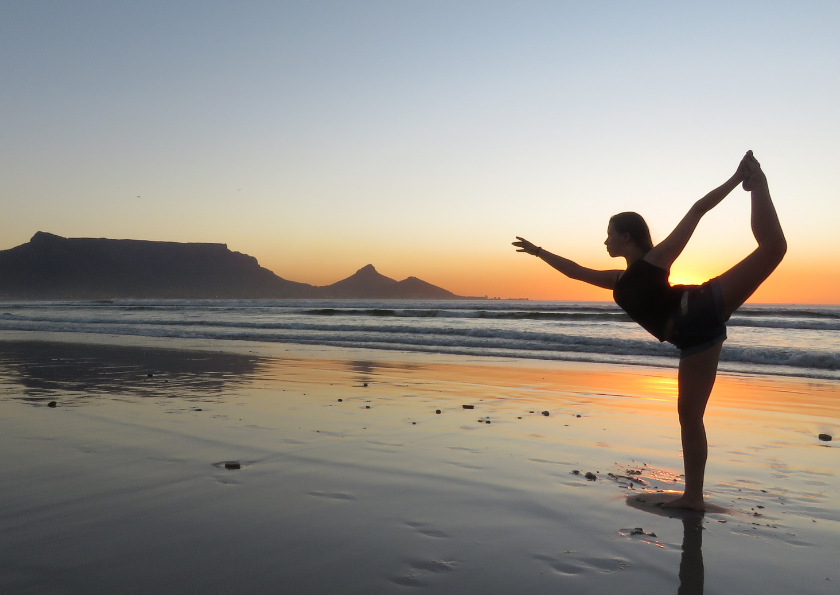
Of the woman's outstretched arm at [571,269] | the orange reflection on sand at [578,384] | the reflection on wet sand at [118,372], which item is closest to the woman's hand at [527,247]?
the woman's outstretched arm at [571,269]

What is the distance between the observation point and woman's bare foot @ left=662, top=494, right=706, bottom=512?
345cm

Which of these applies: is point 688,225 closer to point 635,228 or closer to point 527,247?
point 635,228

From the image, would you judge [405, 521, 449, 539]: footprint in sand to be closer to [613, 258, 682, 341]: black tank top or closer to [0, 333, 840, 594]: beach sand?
[0, 333, 840, 594]: beach sand

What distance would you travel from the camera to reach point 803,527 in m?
3.22

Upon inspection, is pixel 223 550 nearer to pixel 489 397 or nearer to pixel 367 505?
pixel 367 505

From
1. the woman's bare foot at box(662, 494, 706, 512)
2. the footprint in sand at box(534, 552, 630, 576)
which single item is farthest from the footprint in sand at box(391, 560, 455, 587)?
the woman's bare foot at box(662, 494, 706, 512)

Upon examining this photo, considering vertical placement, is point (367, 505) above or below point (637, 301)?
below

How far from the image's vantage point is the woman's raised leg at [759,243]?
299cm

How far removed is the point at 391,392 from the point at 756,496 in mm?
5205

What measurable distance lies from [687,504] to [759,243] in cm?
156

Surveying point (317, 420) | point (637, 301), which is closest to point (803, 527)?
point (637, 301)

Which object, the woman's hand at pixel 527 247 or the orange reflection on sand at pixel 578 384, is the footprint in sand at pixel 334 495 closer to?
the woman's hand at pixel 527 247

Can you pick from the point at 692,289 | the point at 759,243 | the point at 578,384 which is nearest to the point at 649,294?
the point at 692,289

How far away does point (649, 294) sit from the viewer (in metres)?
3.20
